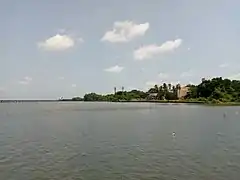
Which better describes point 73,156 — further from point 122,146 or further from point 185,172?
point 185,172

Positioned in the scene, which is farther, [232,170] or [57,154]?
[57,154]

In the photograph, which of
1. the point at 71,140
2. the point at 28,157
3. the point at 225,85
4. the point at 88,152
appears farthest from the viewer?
the point at 225,85

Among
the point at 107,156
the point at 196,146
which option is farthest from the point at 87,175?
the point at 196,146

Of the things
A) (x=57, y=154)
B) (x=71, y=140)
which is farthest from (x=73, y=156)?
(x=71, y=140)

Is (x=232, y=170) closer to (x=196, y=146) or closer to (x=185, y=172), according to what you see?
(x=185, y=172)

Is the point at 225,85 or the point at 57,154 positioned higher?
the point at 225,85

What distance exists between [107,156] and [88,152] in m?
2.82

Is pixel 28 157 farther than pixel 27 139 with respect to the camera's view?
No

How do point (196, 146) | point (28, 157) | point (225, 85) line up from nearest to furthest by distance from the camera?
point (28, 157) < point (196, 146) < point (225, 85)

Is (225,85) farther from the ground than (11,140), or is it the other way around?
(225,85)

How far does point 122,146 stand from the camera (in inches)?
1451

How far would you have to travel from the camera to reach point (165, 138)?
4344cm

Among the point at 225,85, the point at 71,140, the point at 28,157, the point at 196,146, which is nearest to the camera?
the point at 28,157

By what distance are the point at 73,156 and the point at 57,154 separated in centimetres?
185
